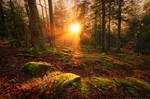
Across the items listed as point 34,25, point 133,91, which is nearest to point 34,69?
point 133,91

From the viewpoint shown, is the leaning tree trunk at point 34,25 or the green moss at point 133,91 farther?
the leaning tree trunk at point 34,25

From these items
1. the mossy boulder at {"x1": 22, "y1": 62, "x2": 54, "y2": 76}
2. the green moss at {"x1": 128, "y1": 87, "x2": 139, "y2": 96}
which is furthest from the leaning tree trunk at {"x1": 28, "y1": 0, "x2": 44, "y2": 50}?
the green moss at {"x1": 128, "y1": 87, "x2": 139, "y2": 96}

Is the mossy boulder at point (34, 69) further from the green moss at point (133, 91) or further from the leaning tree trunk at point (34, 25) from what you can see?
the green moss at point (133, 91)

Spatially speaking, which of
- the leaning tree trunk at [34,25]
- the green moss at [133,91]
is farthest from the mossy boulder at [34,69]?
the green moss at [133,91]

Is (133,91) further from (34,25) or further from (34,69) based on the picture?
(34,25)

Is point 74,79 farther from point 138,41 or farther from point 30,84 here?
point 138,41

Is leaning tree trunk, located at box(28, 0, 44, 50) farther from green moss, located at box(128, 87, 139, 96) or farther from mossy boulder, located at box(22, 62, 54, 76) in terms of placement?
green moss, located at box(128, 87, 139, 96)

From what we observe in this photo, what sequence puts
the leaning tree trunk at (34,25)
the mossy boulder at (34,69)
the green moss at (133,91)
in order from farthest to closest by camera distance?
the leaning tree trunk at (34,25)
the mossy boulder at (34,69)
the green moss at (133,91)

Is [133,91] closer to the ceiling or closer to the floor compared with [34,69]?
closer to the floor

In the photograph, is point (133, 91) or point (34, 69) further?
point (34, 69)

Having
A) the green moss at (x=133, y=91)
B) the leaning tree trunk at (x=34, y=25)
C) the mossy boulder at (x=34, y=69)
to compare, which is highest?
the leaning tree trunk at (x=34, y=25)

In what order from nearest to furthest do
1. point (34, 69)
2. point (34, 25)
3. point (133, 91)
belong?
1. point (133, 91)
2. point (34, 69)
3. point (34, 25)

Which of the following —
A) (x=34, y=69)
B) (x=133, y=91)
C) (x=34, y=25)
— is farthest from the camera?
(x=34, y=25)

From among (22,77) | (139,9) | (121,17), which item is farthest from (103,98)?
(139,9)
